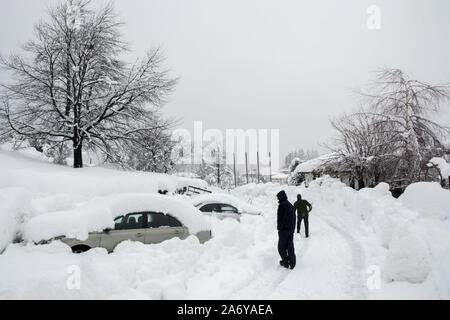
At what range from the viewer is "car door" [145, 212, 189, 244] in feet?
23.7

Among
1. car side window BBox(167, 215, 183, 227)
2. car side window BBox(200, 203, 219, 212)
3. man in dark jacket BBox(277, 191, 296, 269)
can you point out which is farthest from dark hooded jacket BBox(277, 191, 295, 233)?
car side window BBox(200, 203, 219, 212)

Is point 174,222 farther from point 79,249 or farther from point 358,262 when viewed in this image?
point 358,262

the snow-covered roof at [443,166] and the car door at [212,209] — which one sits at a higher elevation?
the snow-covered roof at [443,166]

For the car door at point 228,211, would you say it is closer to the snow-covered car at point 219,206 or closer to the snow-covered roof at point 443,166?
the snow-covered car at point 219,206

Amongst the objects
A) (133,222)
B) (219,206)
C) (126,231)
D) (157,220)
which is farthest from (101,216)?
(219,206)

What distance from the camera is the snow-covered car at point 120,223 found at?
6.25m

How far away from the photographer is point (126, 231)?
6.92 metres

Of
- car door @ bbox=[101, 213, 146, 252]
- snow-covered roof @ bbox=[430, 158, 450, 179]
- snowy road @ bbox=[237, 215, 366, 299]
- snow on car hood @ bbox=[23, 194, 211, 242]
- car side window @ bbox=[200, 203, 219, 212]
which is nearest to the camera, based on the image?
snowy road @ bbox=[237, 215, 366, 299]

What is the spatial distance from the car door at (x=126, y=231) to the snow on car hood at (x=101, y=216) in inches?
5.8

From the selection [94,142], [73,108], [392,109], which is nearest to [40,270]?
[94,142]

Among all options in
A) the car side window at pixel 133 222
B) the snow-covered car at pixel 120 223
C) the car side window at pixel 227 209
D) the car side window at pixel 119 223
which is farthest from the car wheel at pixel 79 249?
the car side window at pixel 227 209

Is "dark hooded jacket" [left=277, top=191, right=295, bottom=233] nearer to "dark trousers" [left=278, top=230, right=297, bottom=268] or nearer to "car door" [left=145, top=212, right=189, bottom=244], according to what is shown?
"dark trousers" [left=278, top=230, right=297, bottom=268]

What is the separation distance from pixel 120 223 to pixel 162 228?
3.55 ft
